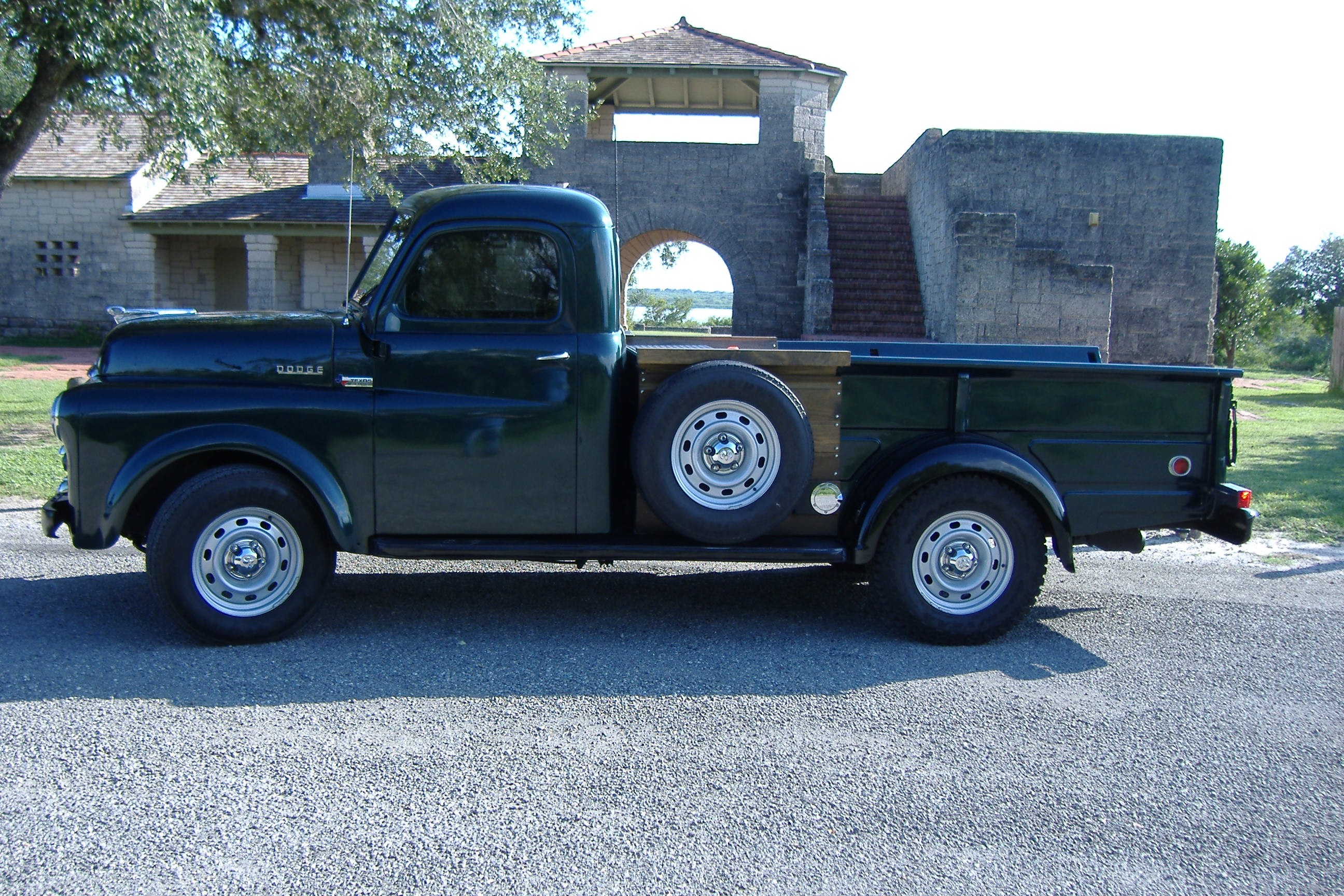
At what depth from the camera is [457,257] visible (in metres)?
5.20

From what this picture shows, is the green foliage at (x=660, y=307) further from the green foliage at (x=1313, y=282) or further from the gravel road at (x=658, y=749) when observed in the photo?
the gravel road at (x=658, y=749)

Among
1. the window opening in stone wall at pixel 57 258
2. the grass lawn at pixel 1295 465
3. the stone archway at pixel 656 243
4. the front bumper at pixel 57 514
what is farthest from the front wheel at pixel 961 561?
the window opening in stone wall at pixel 57 258

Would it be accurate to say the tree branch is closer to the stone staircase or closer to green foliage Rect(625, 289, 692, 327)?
the stone staircase

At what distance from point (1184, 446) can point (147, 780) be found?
4955 mm

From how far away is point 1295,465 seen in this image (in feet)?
37.0

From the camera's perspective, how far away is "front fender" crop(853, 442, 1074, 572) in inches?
203

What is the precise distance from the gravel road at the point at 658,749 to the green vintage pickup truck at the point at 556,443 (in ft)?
1.50

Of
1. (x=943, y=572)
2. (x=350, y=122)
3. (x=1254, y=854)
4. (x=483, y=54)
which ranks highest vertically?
(x=483, y=54)

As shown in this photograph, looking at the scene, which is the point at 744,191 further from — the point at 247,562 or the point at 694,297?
the point at 694,297

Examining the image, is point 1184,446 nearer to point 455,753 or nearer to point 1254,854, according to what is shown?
point 1254,854

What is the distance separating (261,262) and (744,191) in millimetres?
12046

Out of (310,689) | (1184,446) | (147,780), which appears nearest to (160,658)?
(310,689)

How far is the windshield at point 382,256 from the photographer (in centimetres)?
535

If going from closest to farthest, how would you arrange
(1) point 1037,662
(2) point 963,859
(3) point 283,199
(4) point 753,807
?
(2) point 963,859 < (4) point 753,807 < (1) point 1037,662 < (3) point 283,199
